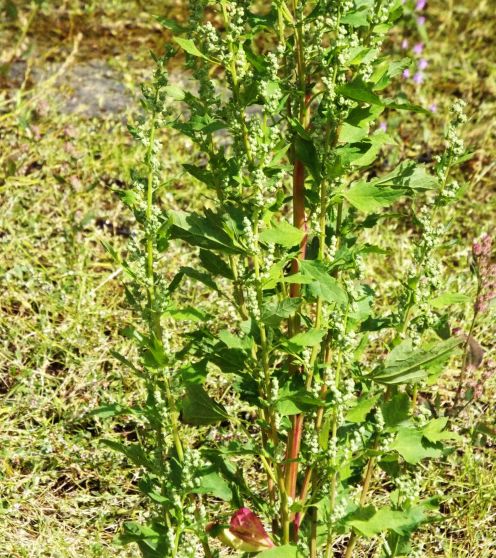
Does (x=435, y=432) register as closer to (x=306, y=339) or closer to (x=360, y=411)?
(x=360, y=411)

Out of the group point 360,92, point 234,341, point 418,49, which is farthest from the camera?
point 418,49

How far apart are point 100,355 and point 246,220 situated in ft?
5.82

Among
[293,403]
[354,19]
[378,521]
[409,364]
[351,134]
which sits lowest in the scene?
[378,521]

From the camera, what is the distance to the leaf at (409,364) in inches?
79.0

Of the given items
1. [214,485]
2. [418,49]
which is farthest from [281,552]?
[418,49]

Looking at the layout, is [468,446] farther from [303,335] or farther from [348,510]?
[303,335]

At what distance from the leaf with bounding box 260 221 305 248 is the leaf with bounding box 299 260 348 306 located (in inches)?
2.0

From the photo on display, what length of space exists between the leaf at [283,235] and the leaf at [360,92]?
308mm

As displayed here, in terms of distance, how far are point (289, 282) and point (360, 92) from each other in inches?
17.1

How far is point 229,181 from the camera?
2.05 metres

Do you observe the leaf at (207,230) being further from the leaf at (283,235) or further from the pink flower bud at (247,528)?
the pink flower bud at (247,528)

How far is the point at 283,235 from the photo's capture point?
190cm

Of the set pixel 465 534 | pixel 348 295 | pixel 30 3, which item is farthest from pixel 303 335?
pixel 30 3

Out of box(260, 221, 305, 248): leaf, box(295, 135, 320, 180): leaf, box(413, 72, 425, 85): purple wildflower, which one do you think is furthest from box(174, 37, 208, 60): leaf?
box(413, 72, 425, 85): purple wildflower
